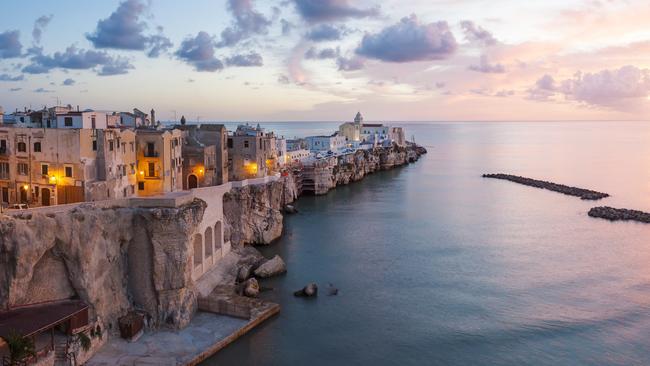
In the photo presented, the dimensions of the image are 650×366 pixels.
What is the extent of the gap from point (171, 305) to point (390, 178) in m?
68.4

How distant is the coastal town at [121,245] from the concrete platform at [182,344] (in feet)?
0.27

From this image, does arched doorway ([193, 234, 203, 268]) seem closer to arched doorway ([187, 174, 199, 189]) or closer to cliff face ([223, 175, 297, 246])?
cliff face ([223, 175, 297, 246])

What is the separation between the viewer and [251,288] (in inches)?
1216

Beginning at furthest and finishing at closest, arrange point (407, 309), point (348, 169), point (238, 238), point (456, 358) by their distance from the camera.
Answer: point (348, 169), point (238, 238), point (407, 309), point (456, 358)

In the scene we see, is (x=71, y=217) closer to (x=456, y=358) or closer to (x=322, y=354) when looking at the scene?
(x=322, y=354)

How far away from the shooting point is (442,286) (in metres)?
33.3

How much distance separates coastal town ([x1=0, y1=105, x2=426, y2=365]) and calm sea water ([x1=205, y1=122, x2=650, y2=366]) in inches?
105

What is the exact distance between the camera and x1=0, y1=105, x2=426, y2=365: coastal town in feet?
69.5

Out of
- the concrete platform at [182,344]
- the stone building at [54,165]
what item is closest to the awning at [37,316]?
the concrete platform at [182,344]

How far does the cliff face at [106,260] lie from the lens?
68.3 feet

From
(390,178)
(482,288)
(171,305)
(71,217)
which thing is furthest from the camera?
(390,178)

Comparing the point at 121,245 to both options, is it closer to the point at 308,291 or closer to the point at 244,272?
the point at 244,272

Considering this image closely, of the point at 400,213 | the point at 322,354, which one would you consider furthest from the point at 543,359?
the point at 400,213

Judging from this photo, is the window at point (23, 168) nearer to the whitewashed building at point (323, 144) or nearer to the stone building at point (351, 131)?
the whitewashed building at point (323, 144)
